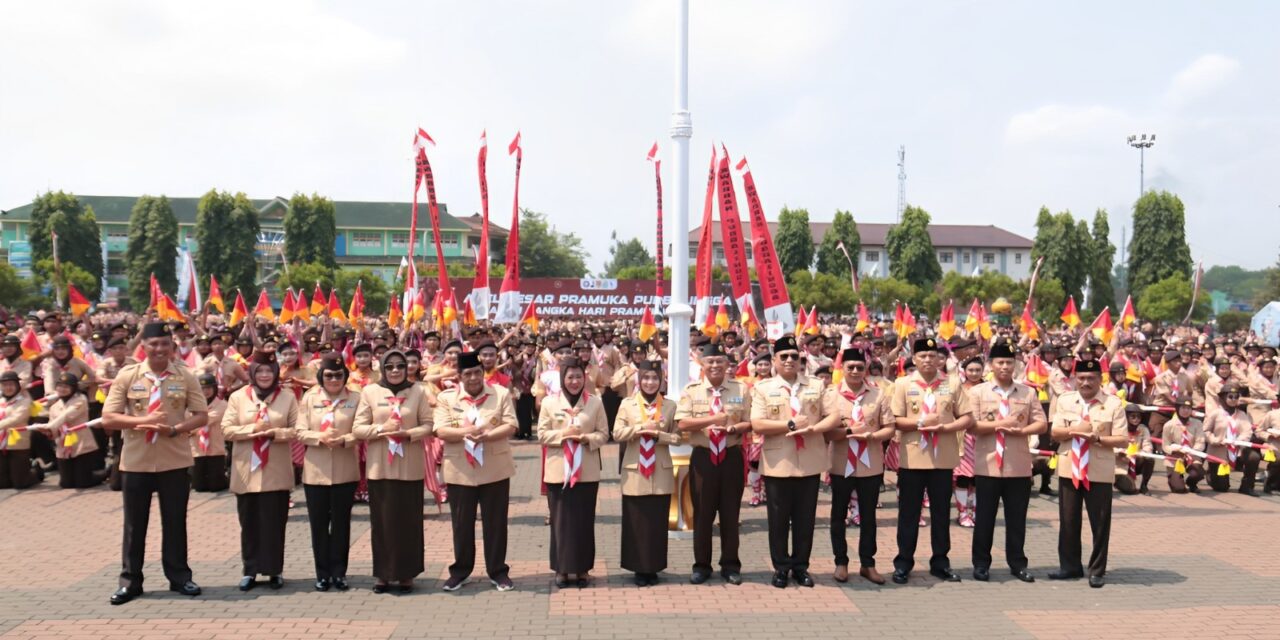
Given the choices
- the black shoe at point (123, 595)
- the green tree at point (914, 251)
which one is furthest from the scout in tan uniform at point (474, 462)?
the green tree at point (914, 251)

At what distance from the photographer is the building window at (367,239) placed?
84.3 metres

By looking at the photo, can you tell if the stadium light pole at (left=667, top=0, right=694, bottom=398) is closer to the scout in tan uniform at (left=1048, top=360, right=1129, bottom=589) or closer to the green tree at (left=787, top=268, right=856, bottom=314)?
the scout in tan uniform at (left=1048, top=360, right=1129, bottom=589)

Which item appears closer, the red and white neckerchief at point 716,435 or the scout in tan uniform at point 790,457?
the scout in tan uniform at point 790,457

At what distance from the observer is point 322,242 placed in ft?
228

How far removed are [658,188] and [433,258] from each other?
7536cm

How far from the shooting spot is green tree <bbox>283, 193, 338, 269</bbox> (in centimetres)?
6931

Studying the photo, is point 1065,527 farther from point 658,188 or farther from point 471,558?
point 658,188

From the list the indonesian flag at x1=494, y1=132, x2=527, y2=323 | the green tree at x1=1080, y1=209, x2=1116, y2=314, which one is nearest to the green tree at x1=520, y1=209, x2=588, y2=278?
the green tree at x1=1080, y1=209, x2=1116, y2=314

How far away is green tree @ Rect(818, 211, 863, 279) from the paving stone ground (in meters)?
63.7

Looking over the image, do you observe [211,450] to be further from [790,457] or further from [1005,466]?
[1005,466]

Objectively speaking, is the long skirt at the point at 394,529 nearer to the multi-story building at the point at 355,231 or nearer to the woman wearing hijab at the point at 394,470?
the woman wearing hijab at the point at 394,470

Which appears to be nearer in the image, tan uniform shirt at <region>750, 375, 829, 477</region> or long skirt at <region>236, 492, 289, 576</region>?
long skirt at <region>236, 492, 289, 576</region>

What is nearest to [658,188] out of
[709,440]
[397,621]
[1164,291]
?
[709,440]

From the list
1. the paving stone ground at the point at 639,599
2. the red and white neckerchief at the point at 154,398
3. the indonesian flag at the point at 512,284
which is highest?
the indonesian flag at the point at 512,284
